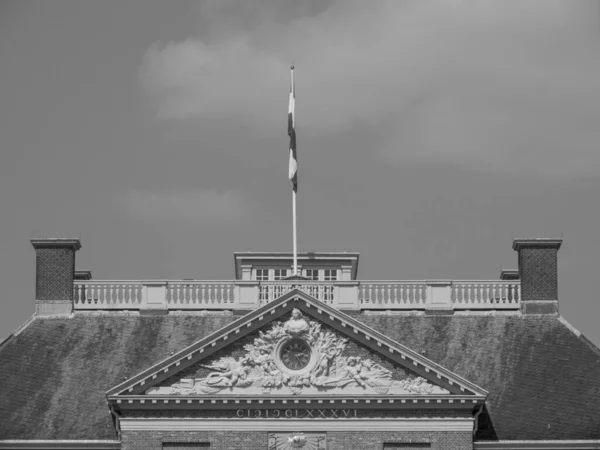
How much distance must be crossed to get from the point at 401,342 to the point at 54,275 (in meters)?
12.7

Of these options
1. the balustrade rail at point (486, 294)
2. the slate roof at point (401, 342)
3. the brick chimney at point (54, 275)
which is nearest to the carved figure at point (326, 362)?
the slate roof at point (401, 342)

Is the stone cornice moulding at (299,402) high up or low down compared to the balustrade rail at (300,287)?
down

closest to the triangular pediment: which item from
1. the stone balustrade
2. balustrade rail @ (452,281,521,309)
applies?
the stone balustrade

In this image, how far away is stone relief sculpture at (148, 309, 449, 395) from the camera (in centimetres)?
7125

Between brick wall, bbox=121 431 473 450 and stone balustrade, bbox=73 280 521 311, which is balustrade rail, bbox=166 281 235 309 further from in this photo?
brick wall, bbox=121 431 473 450

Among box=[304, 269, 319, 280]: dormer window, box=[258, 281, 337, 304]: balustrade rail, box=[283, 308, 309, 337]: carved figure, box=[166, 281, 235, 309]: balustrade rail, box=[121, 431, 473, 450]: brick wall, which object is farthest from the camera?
box=[304, 269, 319, 280]: dormer window

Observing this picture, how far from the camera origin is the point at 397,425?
71312 mm

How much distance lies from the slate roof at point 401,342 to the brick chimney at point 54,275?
1.62ft

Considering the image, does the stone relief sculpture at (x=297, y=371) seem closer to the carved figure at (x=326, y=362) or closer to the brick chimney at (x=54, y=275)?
the carved figure at (x=326, y=362)

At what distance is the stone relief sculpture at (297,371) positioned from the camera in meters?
A: 71.2

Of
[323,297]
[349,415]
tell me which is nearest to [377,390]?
[349,415]

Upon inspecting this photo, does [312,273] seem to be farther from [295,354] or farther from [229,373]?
[229,373]

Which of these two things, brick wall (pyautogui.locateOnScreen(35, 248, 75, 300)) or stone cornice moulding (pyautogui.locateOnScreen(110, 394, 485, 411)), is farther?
brick wall (pyautogui.locateOnScreen(35, 248, 75, 300))

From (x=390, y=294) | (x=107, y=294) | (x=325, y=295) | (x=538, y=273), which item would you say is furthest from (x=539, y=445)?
(x=107, y=294)
